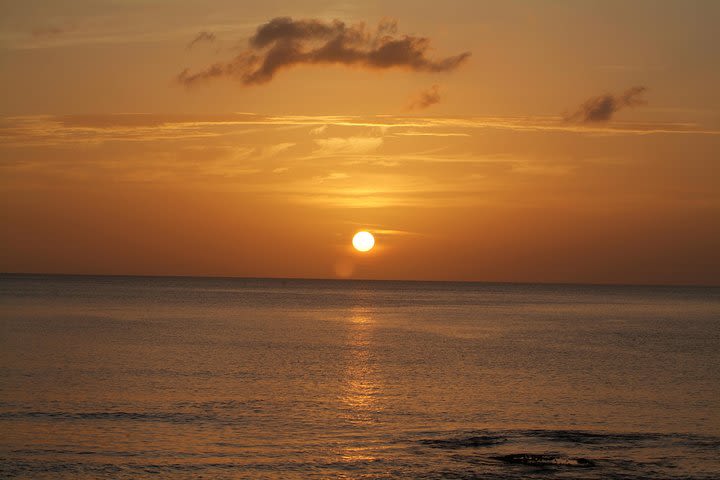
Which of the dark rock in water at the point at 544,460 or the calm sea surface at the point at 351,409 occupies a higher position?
the calm sea surface at the point at 351,409

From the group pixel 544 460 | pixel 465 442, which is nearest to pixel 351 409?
pixel 465 442

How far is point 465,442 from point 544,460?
12.1ft

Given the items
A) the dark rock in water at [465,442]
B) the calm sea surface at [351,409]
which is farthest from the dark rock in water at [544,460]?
the dark rock in water at [465,442]

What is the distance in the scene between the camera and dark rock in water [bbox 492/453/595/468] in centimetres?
2908

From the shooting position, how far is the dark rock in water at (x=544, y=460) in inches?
1145

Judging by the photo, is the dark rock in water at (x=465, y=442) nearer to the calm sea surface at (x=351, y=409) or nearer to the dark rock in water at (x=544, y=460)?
the calm sea surface at (x=351, y=409)

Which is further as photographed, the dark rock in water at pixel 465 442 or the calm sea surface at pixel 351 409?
the dark rock in water at pixel 465 442

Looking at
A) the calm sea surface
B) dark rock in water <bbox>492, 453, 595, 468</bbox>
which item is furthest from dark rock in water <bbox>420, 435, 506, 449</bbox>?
dark rock in water <bbox>492, 453, 595, 468</bbox>

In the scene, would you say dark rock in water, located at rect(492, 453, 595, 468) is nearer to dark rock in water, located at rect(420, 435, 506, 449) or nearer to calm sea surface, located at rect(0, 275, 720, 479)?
calm sea surface, located at rect(0, 275, 720, 479)

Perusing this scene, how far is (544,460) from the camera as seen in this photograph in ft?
97.2

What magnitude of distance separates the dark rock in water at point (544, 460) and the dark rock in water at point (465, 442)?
2.01 m

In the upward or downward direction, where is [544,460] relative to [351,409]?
downward

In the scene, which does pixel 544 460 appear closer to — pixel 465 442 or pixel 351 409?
pixel 465 442

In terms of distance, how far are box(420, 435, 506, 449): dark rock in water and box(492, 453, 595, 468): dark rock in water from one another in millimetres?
2010
